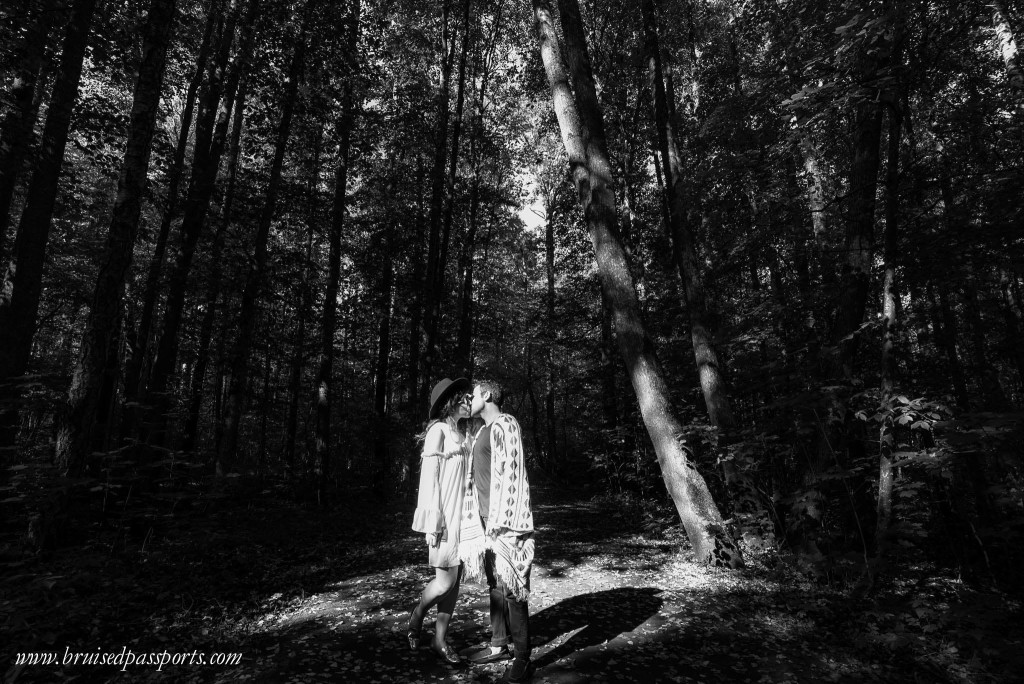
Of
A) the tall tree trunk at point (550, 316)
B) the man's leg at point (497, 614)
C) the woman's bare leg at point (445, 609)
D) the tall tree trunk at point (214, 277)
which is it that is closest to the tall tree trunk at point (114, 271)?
the woman's bare leg at point (445, 609)

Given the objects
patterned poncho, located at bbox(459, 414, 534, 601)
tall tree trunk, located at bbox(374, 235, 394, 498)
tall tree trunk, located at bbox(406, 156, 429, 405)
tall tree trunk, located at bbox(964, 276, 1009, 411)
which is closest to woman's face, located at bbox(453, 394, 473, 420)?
patterned poncho, located at bbox(459, 414, 534, 601)

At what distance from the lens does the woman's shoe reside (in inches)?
164

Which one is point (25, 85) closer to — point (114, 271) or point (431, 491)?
point (114, 271)

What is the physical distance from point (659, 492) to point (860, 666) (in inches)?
438

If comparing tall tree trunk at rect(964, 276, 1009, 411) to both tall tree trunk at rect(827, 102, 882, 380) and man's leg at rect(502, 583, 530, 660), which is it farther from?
man's leg at rect(502, 583, 530, 660)

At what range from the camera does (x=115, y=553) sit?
598 centimetres

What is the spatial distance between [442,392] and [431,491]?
0.83 meters

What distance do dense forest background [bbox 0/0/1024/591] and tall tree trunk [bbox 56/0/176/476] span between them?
1.3 inches

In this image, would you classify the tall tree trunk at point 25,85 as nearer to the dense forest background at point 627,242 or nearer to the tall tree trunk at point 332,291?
the dense forest background at point 627,242

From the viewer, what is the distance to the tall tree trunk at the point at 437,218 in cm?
1573

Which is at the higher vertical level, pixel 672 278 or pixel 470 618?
pixel 672 278

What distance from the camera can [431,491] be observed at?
14.2 feet

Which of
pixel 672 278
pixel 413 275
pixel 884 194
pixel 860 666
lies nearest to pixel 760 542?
pixel 860 666

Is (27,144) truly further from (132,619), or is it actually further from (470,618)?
(470,618)
